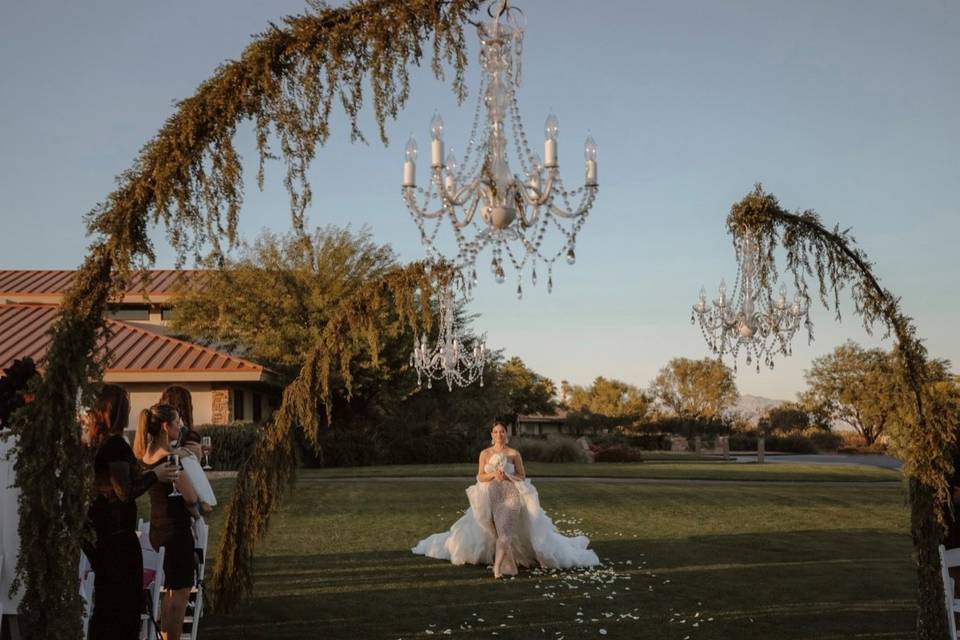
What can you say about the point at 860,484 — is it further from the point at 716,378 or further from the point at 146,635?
the point at 716,378

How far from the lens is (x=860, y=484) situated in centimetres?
2800

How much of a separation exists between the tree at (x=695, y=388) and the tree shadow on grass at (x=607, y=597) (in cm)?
7724

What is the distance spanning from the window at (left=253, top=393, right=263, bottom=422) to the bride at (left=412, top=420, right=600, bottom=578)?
23535mm

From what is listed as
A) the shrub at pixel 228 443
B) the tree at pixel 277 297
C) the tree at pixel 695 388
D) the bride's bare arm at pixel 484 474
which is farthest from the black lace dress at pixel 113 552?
the tree at pixel 695 388

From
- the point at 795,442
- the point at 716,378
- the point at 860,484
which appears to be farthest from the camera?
the point at 716,378

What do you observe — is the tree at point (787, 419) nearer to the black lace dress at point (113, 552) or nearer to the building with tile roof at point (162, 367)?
the building with tile roof at point (162, 367)

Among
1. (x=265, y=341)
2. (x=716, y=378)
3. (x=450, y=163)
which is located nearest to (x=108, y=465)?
(x=450, y=163)

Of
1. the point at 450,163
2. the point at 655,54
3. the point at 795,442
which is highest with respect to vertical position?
the point at 655,54

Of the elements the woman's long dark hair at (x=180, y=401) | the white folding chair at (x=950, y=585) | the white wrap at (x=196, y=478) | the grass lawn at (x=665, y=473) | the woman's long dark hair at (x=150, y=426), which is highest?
the woman's long dark hair at (x=180, y=401)

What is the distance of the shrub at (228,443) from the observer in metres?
27.5

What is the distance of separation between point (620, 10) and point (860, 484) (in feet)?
69.7

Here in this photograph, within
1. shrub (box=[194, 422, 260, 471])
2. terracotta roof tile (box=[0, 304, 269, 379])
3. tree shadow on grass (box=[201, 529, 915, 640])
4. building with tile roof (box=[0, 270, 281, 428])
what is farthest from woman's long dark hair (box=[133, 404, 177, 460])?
terracotta roof tile (box=[0, 304, 269, 379])

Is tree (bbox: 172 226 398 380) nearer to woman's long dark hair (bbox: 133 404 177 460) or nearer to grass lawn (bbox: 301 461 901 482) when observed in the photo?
grass lawn (bbox: 301 461 901 482)

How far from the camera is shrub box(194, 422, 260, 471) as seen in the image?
90.3 ft
